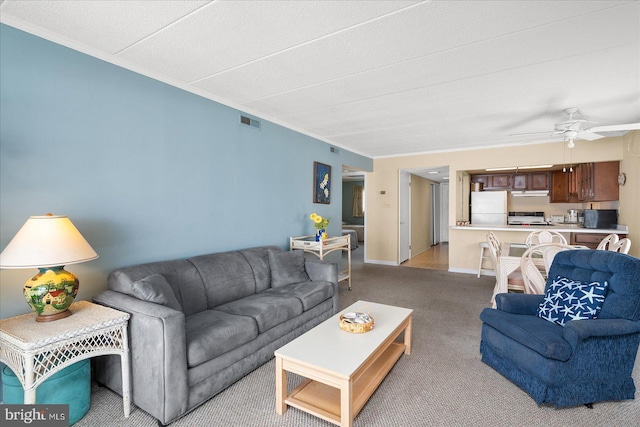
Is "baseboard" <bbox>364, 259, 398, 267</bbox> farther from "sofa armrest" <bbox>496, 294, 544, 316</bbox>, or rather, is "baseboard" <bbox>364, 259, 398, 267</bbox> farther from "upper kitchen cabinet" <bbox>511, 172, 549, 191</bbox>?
"sofa armrest" <bbox>496, 294, 544, 316</bbox>

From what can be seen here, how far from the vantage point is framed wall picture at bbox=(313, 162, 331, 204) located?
491cm

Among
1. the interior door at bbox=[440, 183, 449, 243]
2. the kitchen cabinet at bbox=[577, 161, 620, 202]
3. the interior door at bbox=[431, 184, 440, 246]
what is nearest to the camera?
the kitchen cabinet at bbox=[577, 161, 620, 202]

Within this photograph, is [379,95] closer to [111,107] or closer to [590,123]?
[111,107]

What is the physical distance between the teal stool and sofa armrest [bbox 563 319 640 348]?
3084 mm

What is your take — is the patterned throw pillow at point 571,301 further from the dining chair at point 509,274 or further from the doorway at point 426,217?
the doorway at point 426,217

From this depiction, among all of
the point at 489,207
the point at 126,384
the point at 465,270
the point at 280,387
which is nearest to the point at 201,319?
the point at 126,384

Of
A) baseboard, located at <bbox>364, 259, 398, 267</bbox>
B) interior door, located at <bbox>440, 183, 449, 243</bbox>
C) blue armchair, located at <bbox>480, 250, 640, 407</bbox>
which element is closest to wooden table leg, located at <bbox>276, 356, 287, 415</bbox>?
blue armchair, located at <bbox>480, 250, 640, 407</bbox>

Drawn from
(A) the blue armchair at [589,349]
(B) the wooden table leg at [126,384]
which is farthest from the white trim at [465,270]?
(B) the wooden table leg at [126,384]

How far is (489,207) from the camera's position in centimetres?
695

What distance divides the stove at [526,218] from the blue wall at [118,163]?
19.9 ft

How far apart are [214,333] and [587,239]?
590cm

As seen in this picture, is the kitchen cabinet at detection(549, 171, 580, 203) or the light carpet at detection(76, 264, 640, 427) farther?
the kitchen cabinet at detection(549, 171, 580, 203)

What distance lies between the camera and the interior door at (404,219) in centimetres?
689

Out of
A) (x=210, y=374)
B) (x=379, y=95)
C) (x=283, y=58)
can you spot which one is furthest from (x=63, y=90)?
(x=379, y=95)
